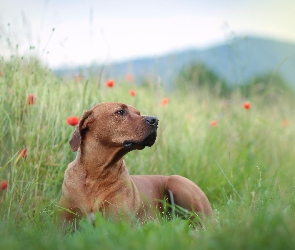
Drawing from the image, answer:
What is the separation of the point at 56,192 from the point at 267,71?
19.4 meters

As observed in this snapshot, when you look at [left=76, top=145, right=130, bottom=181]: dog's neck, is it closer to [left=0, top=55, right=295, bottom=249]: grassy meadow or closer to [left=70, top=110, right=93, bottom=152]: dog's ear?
[left=70, top=110, right=93, bottom=152]: dog's ear

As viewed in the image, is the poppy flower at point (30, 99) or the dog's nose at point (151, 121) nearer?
the dog's nose at point (151, 121)

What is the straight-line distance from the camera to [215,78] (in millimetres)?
20875

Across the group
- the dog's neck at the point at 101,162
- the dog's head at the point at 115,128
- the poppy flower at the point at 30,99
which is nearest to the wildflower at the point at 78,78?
the poppy flower at the point at 30,99

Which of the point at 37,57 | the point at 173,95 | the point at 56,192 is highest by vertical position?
the point at 37,57

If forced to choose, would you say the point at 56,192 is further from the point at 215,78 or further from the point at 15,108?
the point at 215,78

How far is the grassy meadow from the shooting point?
2.73 metres

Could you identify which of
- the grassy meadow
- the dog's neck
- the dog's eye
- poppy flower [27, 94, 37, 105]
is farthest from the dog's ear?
poppy flower [27, 94, 37, 105]

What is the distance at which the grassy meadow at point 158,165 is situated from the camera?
273 centimetres

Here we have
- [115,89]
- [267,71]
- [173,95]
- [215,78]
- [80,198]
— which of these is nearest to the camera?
[80,198]

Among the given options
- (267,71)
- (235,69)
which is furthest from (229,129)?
(267,71)

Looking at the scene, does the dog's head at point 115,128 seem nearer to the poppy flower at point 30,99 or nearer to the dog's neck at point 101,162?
Answer: the dog's neck at point 101,162

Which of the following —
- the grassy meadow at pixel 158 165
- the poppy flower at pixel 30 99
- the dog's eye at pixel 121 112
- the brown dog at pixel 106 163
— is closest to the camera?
the grassy meadow at pixel 158 165

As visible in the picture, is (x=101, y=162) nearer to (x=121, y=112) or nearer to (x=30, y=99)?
(x=121, y=112)
